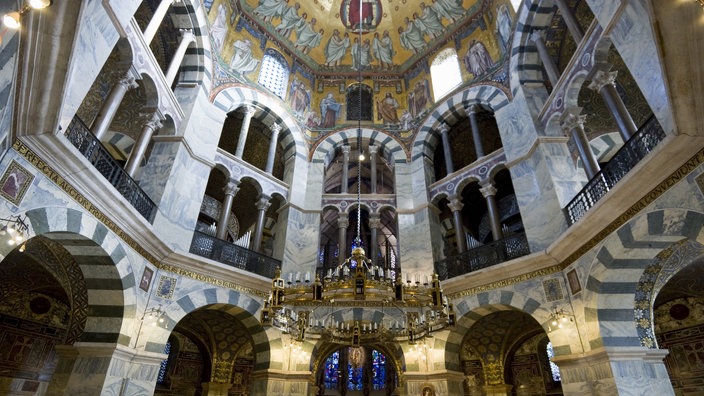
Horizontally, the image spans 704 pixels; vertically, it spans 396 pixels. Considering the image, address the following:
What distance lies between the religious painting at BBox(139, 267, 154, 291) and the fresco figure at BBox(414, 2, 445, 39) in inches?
531

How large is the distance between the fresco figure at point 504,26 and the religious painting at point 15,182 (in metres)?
12.7

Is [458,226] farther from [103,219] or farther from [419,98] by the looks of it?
[103,219]

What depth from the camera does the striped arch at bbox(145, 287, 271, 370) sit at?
28.8 ft

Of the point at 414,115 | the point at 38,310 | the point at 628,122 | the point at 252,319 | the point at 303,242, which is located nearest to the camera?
the point at 628,122

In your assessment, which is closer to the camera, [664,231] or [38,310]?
[664,231]

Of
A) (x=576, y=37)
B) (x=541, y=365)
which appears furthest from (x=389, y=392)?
(x=576, y=37)

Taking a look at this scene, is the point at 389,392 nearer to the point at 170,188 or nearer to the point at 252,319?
the point at 252,319

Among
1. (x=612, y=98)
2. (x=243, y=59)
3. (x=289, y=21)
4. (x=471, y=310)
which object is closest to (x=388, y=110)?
(x=289, y=21)

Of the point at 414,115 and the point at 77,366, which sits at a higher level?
the point at 414,115

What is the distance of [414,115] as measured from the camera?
Result: 50.6ft

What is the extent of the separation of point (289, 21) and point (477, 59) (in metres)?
7.66

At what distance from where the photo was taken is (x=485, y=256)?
10.5 m

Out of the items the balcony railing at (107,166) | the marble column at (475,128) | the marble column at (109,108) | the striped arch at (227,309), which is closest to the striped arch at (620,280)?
the marble column at (475,128)

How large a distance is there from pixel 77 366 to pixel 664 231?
1075 centimetres
